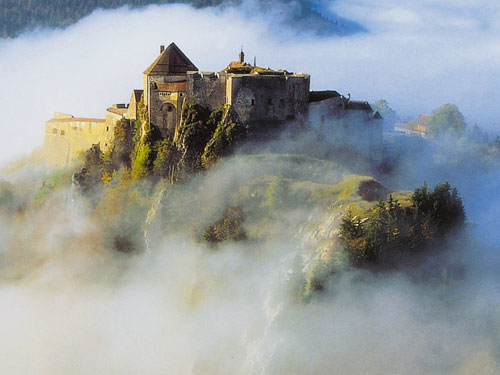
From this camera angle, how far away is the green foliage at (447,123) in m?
72.1

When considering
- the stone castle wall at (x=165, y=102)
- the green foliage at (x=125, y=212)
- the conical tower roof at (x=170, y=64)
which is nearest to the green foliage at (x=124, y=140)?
the green foliage at (x=125, y=212)

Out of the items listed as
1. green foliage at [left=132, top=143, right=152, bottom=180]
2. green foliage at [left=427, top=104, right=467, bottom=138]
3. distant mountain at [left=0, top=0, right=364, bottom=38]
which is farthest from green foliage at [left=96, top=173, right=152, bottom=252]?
distant mountain at [left=0, top=0, right=364, bottom=38]

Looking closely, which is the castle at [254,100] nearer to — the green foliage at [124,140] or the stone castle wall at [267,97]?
the stone castle wall at [267,97]

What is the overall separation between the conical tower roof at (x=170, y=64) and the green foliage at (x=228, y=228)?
9.70 meters

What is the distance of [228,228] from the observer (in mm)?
48781

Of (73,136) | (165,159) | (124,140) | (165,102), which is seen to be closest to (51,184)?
(73,136)

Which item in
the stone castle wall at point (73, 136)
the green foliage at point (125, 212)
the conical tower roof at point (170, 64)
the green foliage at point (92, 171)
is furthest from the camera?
the stone castle wall at point (73, 136)

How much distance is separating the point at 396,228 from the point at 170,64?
1820 centimetres

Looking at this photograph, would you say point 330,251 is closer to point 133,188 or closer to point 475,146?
point 133,188

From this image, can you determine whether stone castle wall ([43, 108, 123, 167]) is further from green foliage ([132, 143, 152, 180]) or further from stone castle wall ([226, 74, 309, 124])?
stone castle wall ([226, 74, 309, 124])

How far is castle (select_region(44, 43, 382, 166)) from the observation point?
163ft

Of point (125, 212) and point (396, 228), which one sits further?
point (125, 212)

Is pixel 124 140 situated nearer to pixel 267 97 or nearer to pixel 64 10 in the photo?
pixel 267 97

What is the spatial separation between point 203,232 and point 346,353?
37.6ft
